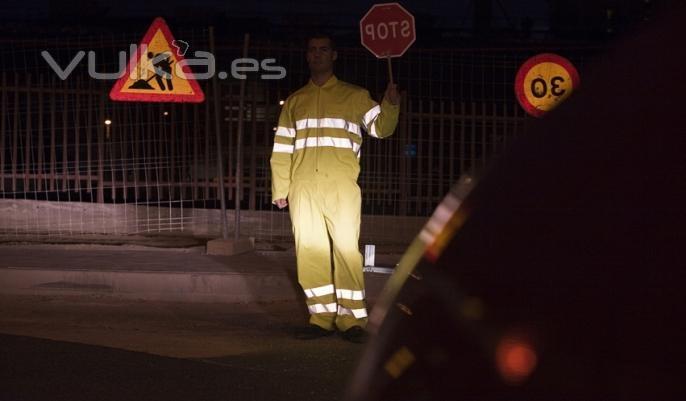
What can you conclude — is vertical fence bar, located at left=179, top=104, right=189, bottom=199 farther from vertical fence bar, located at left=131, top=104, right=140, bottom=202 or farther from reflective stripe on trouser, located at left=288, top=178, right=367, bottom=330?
reflective stripe on trouser, located at left=288, top=178, right=367, bottom=330

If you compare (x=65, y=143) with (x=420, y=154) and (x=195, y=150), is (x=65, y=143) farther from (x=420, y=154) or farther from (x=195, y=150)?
(x=420, y=154)

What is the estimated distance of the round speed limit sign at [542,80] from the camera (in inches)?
364

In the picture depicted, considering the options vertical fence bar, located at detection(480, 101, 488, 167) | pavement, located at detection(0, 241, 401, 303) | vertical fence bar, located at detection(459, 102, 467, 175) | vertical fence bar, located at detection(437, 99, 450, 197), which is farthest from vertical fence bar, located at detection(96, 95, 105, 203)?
vertical fence bar, located at detection(480, 101, 488, 167)

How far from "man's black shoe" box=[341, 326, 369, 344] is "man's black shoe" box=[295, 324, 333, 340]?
0.51 ft

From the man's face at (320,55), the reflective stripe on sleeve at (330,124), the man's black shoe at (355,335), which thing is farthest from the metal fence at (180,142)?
the man's black shoe at (355,335)

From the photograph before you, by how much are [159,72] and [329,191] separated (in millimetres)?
3280

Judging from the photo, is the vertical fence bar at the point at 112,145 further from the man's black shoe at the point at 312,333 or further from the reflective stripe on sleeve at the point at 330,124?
Result: the man's black shoe at the point at 312,333

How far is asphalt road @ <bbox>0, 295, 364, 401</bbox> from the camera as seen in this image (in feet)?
17.8

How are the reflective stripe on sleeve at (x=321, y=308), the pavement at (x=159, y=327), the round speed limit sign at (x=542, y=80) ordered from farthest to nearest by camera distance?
the round speed limit sign at (x=542, y=80) → the reflective stripe on sleeve at (x=321, y=308) → the pavement at (x=159, y=327)

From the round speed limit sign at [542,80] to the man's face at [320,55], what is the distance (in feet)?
8.88

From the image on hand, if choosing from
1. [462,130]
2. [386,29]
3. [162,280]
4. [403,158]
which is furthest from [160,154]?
[386,29]

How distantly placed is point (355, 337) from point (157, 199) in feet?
17.6

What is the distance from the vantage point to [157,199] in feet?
38.7

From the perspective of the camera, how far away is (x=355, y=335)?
23.0 feet
